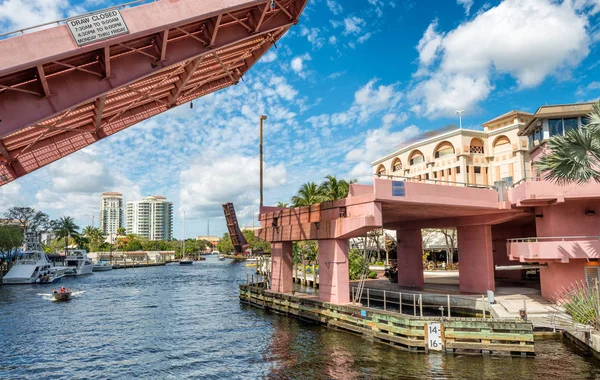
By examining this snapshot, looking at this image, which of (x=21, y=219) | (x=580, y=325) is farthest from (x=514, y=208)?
(x=21, y=219)

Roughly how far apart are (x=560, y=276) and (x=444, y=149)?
45995mm

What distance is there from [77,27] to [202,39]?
4368mm

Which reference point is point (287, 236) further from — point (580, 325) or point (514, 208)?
point (580, 325)

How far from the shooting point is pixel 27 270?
66.6 meters

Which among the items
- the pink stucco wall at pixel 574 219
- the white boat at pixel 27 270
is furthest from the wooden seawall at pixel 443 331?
the white boat at pixel 27 270

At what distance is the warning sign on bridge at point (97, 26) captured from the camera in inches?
421

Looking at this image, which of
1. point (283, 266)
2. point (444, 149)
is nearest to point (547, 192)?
point (283, 266)

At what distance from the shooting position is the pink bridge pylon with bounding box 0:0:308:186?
421 inches

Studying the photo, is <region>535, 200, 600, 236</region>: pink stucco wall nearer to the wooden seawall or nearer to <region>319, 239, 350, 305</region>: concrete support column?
the wooden seawall

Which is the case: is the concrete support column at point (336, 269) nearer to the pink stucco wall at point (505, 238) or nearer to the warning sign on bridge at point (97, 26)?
the warning sign on bridge at point (97, 26)

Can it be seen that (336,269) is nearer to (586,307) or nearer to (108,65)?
(586,307)

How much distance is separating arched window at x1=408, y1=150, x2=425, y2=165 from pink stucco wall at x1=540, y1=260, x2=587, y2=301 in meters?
47.5

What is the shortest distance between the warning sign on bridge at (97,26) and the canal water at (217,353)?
13605 millimetres

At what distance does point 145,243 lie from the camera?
16562cm
